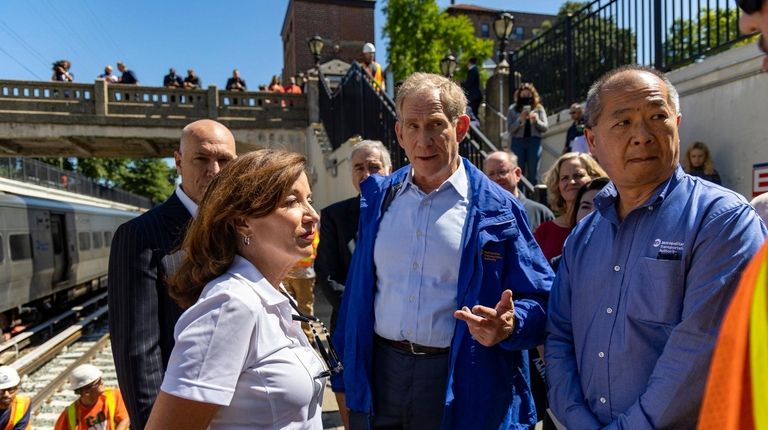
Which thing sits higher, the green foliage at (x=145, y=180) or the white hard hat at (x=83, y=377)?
the green foliage at (x=145, y=180)

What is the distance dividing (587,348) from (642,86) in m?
0.93

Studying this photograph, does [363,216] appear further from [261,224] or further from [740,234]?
[740,234]

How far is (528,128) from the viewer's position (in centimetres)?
Answer: 860

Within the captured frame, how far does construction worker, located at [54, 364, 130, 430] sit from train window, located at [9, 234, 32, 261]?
8.35 meters

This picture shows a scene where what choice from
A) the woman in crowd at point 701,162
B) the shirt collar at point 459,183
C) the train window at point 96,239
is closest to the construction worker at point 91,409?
the shirt collar at point 459,183

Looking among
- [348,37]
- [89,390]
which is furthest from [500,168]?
[348,37]

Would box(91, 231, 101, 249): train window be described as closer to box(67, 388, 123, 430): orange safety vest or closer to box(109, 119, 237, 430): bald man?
box(67, 388, 123, 430): orange safety vest

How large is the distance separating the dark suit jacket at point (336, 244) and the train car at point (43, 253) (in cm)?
1057

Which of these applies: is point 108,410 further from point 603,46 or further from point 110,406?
point 603,46

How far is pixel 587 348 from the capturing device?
74.2 inches

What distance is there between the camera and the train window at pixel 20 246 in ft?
39.7

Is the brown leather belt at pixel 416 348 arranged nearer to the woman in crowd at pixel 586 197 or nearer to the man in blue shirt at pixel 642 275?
the man in blue shirt at pixel 642 275

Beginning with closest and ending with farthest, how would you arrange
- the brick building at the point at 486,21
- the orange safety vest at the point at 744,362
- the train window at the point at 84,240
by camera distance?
the orange safety vest at the point at 744,362 → the train window at the point at 84,240 → the brick building at the point at 486,21

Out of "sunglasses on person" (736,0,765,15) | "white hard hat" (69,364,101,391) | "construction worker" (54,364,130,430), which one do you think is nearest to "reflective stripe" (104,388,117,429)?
"construction worker" (54,364,130,430)
